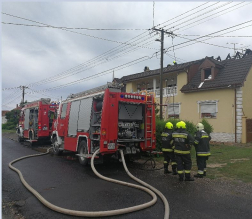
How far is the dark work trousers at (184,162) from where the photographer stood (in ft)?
21.0

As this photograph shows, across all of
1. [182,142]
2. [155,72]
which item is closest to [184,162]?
[182,142]

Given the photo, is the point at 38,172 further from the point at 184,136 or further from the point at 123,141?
the point at 184,136

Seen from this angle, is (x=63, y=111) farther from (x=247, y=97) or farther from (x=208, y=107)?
(x=247, y=97)

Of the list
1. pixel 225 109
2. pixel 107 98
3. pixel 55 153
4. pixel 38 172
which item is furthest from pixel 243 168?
pixel 225 109

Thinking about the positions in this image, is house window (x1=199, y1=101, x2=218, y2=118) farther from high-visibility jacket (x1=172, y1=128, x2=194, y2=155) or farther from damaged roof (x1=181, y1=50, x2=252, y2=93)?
high-visibility jacket (x1=172, y1=128, x2=194, y2=155)

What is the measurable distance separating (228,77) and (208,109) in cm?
267

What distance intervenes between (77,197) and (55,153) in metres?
6.82

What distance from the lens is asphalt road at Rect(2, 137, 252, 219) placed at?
14.0 feet

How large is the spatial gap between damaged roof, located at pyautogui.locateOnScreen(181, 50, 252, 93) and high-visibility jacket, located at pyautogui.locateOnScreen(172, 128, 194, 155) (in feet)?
36.0

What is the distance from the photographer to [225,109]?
54.6ft

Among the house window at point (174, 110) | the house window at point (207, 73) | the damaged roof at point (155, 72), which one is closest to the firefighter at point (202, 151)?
the house window at point (207, 73)

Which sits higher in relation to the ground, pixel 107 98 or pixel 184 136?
pixel 107 98

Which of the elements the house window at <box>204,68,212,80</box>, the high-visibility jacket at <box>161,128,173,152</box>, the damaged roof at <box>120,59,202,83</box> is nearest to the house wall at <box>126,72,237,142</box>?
the house window at <box>204,68,212,80</box>

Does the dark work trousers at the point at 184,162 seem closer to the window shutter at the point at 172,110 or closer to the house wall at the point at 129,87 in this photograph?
the window shutter at the point at 172,110
